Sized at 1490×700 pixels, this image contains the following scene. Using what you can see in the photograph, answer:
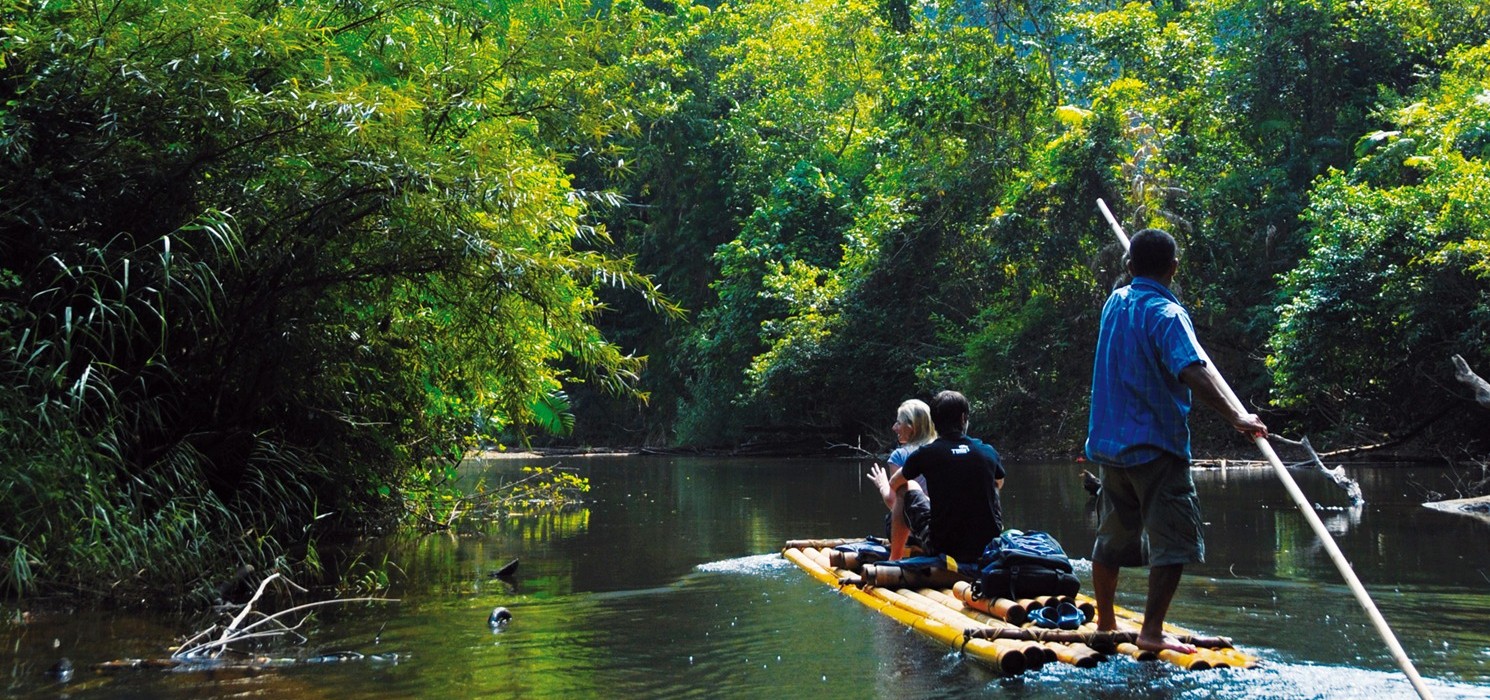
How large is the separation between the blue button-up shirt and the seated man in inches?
58.9

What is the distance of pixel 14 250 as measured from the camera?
7.55 meters

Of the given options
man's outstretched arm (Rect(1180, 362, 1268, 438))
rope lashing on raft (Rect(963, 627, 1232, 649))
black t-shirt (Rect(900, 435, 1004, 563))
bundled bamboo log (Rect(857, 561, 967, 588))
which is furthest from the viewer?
bundled bamboo log (Rect(857, 561, 967, 588))

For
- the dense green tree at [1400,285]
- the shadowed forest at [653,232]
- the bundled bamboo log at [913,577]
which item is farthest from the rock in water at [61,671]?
the dense green tree at [1400,285]

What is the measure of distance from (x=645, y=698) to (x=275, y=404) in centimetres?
478

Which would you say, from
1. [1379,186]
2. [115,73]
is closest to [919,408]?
[115,73]

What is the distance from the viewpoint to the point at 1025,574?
6043 millimetres

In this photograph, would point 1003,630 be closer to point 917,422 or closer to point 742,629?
point 742,629

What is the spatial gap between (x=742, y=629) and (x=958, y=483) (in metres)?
1.38

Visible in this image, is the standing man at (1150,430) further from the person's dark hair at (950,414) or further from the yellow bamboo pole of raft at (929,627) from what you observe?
the person's dark hair at (950,414)

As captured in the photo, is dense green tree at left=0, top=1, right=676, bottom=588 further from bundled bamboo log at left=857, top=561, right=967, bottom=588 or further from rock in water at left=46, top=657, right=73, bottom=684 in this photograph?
bundled bamboo log at left=857, top=561, right=967, bottom=588

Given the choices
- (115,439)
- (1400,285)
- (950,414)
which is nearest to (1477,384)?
(1400,285)

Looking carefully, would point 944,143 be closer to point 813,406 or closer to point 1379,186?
point 813,406

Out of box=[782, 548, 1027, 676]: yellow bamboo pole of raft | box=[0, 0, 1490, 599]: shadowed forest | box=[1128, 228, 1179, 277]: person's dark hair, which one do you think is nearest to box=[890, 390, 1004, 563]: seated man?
box=[782, 548, 1027, 676]: yellow bamboo pole of raft

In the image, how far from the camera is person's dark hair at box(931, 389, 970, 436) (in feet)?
23.0
